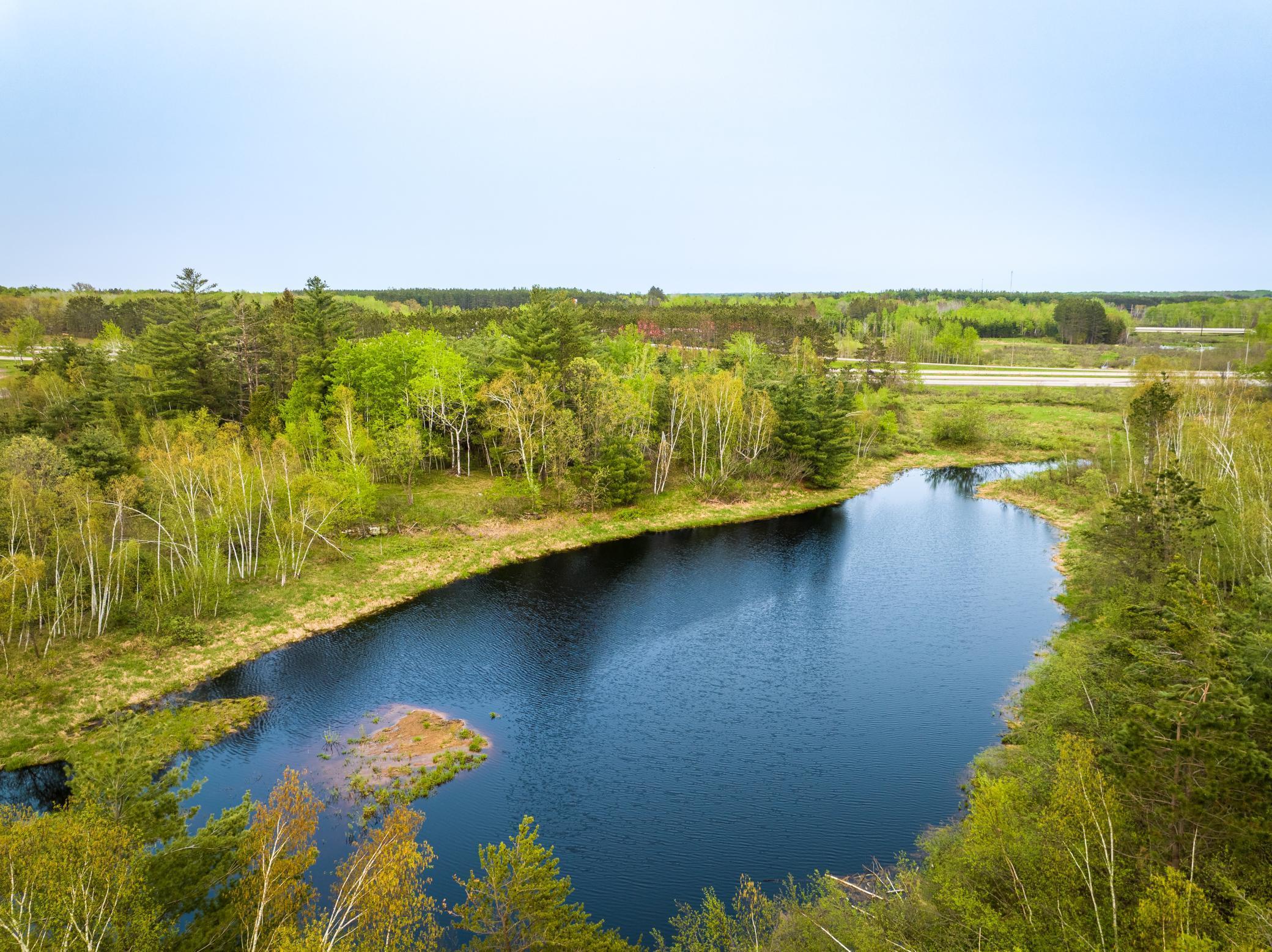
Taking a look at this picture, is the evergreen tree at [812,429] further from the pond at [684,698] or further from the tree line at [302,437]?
the pond at [684,698]

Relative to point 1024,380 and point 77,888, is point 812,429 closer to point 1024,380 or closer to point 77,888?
point 77,888

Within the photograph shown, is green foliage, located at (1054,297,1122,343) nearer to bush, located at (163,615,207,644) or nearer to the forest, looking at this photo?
the forest

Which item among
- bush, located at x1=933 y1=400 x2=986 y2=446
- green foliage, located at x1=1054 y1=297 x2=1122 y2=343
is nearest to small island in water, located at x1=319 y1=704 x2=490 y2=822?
bush, located at x1=933 y1=400 x2=986 y2=446

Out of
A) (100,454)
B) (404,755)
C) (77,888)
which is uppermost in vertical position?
(100,454)

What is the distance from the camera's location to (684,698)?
32969mm

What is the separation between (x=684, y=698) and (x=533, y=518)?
26.7 m

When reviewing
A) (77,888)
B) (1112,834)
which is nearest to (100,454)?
(77,888)

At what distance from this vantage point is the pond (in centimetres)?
2422

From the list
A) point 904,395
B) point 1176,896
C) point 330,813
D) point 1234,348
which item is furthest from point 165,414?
point 1234,348

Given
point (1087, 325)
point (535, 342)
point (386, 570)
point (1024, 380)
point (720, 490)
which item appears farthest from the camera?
point (1087, 325)

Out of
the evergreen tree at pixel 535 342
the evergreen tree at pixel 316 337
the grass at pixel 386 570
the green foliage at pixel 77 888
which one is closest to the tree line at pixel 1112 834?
the green foliage at pixel 77 888

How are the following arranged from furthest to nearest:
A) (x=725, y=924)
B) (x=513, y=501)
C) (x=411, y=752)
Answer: (x=513, y=501) → (x=411, y=752) → (x=725, y=924)

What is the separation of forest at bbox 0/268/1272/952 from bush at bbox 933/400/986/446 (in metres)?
0.34

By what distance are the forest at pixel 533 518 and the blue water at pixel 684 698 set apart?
63.8 inches
